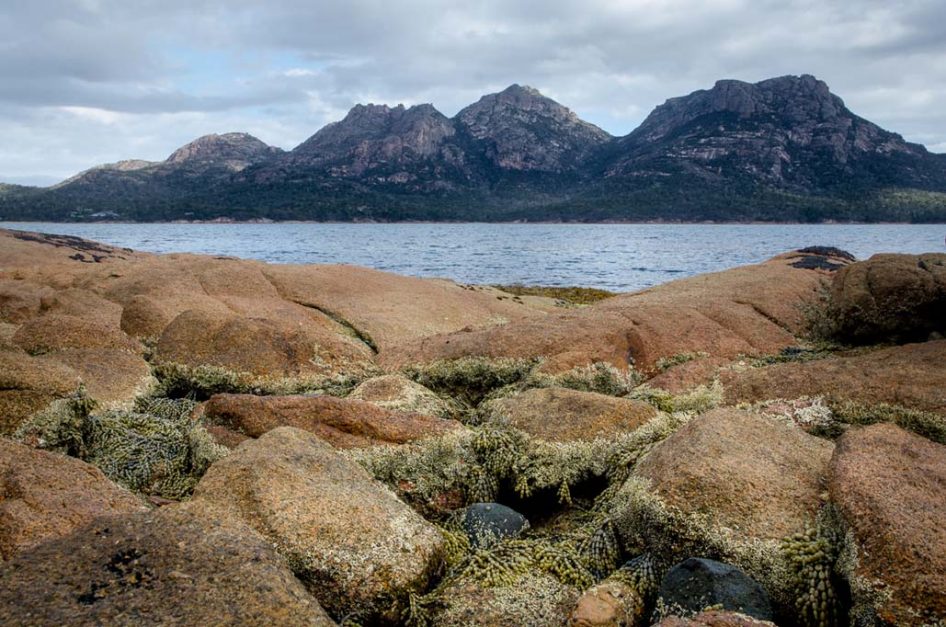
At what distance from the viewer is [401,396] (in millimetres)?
9008

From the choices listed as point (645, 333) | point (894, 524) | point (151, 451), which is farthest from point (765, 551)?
point (151, 451)

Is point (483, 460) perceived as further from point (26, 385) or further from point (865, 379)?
point (26, 385)

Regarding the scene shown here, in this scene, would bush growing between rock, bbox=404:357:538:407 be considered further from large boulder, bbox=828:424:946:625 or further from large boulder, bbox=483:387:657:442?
large boulder, bbox=828:424:946:625

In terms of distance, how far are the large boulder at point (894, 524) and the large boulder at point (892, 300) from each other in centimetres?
434

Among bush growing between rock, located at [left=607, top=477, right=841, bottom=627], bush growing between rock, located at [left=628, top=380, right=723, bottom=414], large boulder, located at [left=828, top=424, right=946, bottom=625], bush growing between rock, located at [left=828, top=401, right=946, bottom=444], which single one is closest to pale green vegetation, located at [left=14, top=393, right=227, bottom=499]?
bush growing between rock, located at [left=607, top=477, right=841, bottom=627]

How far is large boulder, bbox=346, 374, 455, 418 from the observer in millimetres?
8820

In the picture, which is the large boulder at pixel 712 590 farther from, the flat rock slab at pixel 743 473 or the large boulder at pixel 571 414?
the large boulder at pixel 571 414

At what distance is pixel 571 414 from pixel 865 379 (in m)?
3.61

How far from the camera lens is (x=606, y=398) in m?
8.09

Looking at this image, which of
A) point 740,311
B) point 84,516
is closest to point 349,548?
point 84,516

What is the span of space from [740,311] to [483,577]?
27.4ft

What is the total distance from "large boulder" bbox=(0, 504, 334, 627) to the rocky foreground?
0.05 ft

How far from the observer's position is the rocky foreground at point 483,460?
426 centimetres

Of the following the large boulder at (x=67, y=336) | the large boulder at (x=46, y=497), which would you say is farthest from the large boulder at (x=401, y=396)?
the large boulder at (x=67, y=336)
